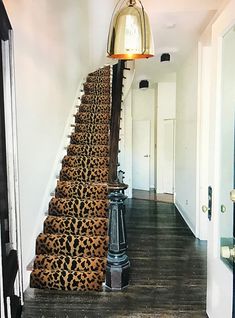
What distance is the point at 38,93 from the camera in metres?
3.26

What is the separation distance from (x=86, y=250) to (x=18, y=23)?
2.19 metres

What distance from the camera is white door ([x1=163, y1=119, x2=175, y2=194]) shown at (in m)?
7.81

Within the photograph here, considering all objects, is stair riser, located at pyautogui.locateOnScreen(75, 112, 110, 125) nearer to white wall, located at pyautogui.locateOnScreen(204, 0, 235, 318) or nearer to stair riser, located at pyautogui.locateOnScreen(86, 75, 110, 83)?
stair riser, located at pyautogui.locateOnScreen(86, 75, 110, 83)

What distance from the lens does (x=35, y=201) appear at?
10.5 ft

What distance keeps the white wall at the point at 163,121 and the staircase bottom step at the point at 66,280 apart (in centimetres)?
541

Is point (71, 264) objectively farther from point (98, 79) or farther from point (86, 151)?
point (98, 79)

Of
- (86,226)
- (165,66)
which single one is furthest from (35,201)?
(165,66)

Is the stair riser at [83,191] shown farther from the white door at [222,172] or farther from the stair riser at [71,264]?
the white door at [222,172]

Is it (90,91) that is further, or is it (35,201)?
(90,91)

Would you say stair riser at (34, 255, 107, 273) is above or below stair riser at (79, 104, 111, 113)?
below

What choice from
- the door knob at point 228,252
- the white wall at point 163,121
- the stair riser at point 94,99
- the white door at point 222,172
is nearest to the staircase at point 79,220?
the stair riser at point 94,99

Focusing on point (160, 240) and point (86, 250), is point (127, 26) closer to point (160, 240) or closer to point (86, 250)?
point (86, 250)

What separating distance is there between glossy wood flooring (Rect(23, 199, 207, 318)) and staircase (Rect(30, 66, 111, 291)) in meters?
0.15

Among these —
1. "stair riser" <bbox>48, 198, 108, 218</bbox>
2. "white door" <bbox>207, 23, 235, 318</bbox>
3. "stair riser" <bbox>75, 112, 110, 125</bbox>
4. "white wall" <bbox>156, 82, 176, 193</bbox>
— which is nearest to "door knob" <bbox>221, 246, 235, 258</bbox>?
"white door" <bbox>207, 23, 235, 318</bbox>
